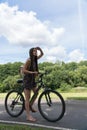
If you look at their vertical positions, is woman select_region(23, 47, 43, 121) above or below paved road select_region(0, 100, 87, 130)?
above

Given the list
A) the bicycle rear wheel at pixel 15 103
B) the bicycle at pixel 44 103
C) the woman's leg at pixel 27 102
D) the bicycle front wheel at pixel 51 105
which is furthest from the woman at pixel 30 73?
the bicycle rear wheel at pixel 15 103

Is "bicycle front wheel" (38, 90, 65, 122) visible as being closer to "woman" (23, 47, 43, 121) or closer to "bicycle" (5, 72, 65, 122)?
"bicycle" (5, 72, 65, 122)

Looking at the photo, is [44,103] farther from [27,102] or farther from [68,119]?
[68,119]

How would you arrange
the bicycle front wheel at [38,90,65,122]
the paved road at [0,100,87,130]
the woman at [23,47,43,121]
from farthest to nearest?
the woman at [23,47,43,121], the bicycle front wheel at [38,90,65,122], the paved road at [0,100,87,130]

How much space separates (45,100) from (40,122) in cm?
52

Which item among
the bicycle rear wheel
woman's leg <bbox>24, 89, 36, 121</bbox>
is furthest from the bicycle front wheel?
the bicycle rear wheel

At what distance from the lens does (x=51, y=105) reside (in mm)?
8125

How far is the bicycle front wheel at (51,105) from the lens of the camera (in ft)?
25.1

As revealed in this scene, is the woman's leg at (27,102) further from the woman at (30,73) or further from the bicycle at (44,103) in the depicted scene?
the bicycle at (44,103)

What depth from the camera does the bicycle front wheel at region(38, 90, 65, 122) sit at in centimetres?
765

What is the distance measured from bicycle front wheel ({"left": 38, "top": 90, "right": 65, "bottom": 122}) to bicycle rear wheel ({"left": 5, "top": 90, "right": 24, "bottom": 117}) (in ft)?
1.72

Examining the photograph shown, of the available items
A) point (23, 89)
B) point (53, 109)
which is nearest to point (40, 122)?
point (53, 109)

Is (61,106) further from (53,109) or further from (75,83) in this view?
(75,83)

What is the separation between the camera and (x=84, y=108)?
31.6 feet
